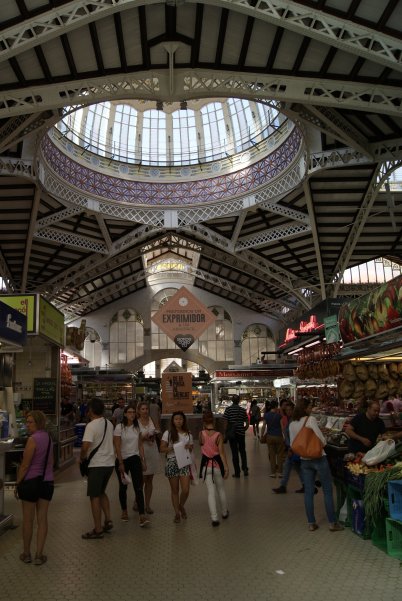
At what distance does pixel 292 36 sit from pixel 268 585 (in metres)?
10.8

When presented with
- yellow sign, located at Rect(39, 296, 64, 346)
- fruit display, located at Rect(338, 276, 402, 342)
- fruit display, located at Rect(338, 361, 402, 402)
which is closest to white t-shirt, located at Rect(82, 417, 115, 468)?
fruit display, located at Rect(338, 276, 402, 342)

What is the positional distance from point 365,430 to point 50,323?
291 inches

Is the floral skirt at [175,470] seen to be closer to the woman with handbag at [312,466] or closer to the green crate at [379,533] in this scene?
the woman with handbag at [312,466]

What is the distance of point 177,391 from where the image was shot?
16.3 m

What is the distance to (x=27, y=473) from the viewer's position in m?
5.04

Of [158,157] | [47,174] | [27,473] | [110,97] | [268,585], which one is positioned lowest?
[268,585]

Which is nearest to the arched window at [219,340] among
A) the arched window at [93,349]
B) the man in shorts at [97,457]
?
the arched window at [93,349]

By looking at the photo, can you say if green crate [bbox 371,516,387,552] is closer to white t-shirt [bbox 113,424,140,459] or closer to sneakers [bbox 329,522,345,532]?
sneakers [bbox 329,522,345,532]

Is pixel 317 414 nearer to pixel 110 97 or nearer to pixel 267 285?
pixel 110 97

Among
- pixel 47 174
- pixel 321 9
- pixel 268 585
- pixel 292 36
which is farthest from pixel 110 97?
pixel 268 585

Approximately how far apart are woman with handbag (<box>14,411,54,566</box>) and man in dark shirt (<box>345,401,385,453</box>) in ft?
11.1

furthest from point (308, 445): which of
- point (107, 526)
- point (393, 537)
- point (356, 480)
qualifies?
point (107, 526)

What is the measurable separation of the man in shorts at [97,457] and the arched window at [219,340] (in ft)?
112

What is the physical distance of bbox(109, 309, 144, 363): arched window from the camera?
39594mm
